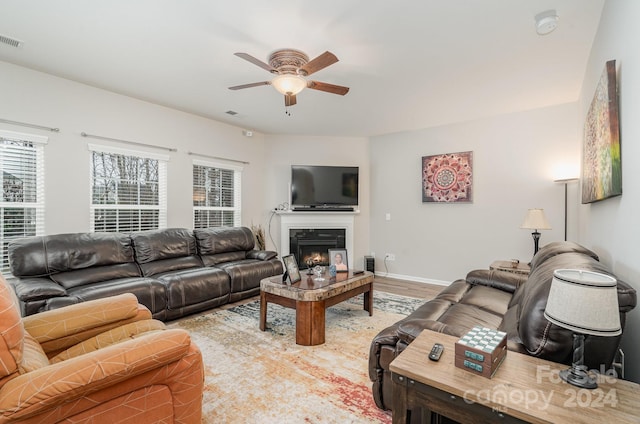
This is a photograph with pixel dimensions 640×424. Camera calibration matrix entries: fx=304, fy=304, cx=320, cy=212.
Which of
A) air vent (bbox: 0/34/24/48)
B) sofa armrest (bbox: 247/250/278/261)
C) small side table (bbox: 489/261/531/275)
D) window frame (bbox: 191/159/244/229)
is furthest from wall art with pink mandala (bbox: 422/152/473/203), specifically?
air vent (bbox: 0/34/24/48)

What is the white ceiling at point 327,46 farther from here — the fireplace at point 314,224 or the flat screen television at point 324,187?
the fireplace at point 314,224

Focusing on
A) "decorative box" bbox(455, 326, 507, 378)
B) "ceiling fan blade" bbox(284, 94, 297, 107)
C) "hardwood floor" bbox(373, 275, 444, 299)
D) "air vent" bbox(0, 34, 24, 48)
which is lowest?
"hardwood floor" bbox(373, 275, 444, 299)

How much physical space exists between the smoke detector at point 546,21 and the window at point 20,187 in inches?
188

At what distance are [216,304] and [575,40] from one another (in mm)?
4398

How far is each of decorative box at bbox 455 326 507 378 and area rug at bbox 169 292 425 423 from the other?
2.86ft

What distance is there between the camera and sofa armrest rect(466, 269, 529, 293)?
2.87 metres

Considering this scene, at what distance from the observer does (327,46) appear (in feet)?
8.78

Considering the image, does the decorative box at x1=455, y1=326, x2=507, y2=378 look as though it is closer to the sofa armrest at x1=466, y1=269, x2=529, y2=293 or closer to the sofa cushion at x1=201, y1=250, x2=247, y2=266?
the sofa armrest at x1=466, y1=269, x2=529, y2=293

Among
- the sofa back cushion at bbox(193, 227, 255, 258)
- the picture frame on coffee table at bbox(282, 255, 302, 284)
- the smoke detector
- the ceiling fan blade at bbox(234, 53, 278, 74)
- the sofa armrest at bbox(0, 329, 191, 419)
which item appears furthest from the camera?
the sofa back cushion at bbox(193, 227, 255, 258)

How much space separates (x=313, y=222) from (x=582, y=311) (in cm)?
484

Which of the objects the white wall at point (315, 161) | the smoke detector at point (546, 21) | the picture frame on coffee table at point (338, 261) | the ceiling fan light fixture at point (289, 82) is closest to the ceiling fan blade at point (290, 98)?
the ceiling fan light fixture at point (289, 82)

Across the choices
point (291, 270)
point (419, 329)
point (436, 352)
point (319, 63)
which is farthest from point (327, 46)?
point (436, 352)

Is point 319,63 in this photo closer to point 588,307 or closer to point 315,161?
point 588,307

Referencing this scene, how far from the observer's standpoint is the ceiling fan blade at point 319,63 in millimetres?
2317
